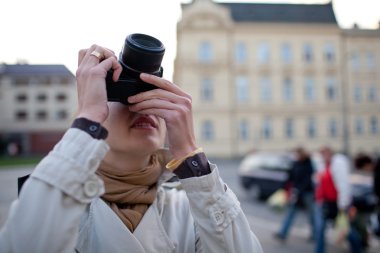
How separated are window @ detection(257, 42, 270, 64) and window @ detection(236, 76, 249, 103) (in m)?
2.14

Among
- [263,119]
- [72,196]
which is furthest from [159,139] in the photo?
[263,119]

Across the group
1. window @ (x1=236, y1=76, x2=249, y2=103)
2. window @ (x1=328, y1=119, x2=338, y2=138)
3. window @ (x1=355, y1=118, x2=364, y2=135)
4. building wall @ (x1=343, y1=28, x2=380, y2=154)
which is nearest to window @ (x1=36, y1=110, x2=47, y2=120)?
window @ (x1=236, y1=76, x2=249, y2=103)

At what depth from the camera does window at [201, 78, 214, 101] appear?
28.3 m

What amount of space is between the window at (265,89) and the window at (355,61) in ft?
23.5

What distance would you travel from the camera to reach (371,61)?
2809 centimetres

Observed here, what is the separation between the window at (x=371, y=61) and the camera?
90.6 ft

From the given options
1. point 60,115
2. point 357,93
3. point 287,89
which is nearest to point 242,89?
point 287,89

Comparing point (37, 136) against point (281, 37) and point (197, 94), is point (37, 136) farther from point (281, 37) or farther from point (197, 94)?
point (281, 37)

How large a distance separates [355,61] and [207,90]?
12992 mm

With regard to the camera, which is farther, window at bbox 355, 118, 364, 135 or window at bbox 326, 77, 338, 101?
window at bbox 355, 118, 364, 135

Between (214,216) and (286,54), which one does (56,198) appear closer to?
(214,216)

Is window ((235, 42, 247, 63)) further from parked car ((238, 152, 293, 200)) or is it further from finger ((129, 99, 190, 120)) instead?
finger ((129, 99, 190, 120))

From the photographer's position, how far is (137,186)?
1.38 m

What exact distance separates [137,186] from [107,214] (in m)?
0.19
